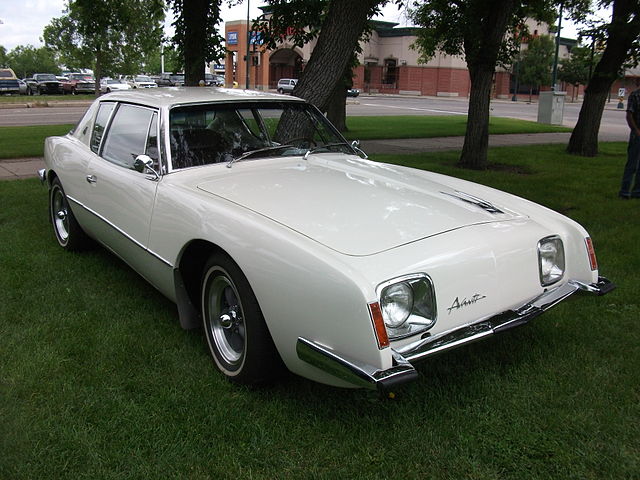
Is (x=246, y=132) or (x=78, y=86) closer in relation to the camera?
(x=246, y=132)

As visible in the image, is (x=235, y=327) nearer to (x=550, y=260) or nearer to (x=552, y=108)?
(x=550, y=260)

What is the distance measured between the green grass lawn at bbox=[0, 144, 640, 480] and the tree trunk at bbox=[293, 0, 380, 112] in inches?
132

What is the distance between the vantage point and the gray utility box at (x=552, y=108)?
23.0 m

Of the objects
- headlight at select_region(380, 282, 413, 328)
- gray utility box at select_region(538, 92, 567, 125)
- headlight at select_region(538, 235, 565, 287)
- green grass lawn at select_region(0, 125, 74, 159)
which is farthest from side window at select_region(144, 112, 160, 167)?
gray utility box at select_region(538, 92, 567, 125)

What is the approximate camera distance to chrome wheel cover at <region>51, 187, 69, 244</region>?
5.32 m

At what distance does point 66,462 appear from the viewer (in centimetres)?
249

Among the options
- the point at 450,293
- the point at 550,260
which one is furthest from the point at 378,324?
the point at 550,260

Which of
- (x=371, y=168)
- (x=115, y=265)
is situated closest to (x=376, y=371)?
(x=371, y=168)

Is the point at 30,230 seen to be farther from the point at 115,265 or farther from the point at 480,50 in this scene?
the point at 480,50

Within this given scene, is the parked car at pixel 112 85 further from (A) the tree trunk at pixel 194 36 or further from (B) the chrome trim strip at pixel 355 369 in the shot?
(B) the chrome trim strip at pixel 355 369

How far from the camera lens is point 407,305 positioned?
256cm

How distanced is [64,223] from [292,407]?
11.3 feet

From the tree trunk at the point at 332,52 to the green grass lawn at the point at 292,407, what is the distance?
11.0 feet

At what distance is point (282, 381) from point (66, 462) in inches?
43.3
